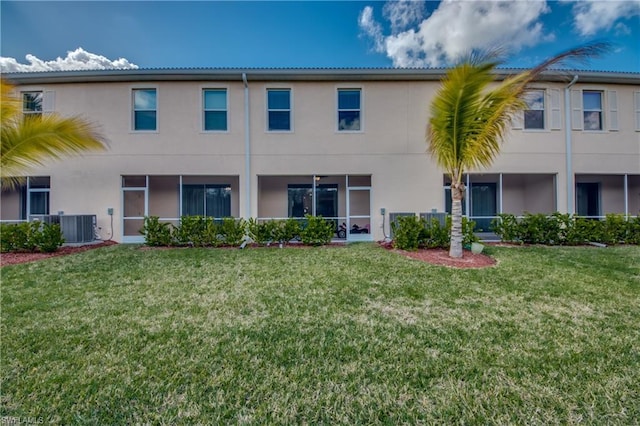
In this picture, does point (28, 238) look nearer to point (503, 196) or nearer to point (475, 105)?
point (475, 105)

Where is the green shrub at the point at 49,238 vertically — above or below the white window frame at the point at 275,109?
below

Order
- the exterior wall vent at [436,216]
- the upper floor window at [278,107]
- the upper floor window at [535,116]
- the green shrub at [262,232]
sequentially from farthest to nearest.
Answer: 1. the upper floor window at [535,116]
2. the upper floor window at [278,107]
3. the exterior wall vent at [436,216]
4. the green shrub at [262,232]

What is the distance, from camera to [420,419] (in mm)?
2098

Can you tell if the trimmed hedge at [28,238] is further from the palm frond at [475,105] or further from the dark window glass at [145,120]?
the palm frond at [475,105]

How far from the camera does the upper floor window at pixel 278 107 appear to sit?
10352 mm

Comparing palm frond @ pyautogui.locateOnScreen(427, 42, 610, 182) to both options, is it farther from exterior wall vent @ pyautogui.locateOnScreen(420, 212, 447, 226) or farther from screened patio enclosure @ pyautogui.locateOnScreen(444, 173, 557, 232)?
screened patio enclosure @ pyautogui.locateOnScreen(444, 173, 557, 232)

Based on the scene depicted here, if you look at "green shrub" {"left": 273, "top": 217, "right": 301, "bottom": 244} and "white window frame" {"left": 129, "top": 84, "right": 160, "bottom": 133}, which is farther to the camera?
"white window frame" {"left": 129, "top": 84, "right": 160, "bottom": 133}

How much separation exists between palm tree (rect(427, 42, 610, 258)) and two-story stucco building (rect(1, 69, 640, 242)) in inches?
126

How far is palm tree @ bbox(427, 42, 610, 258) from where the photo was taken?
6059mm

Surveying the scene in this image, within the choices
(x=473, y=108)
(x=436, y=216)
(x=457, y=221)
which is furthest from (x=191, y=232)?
(x=473, y=108)

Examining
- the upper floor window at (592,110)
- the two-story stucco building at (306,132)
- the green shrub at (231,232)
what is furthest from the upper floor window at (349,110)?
the upper floor window at (592,110)

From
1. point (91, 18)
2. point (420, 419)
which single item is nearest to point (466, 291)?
point (420, 419)

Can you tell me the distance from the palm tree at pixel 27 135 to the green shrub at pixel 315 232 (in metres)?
5.93

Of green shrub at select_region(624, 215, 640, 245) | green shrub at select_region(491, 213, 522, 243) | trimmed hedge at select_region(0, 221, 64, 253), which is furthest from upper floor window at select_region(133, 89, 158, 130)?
green shrub at select_region(624, 215, 640, 245)
